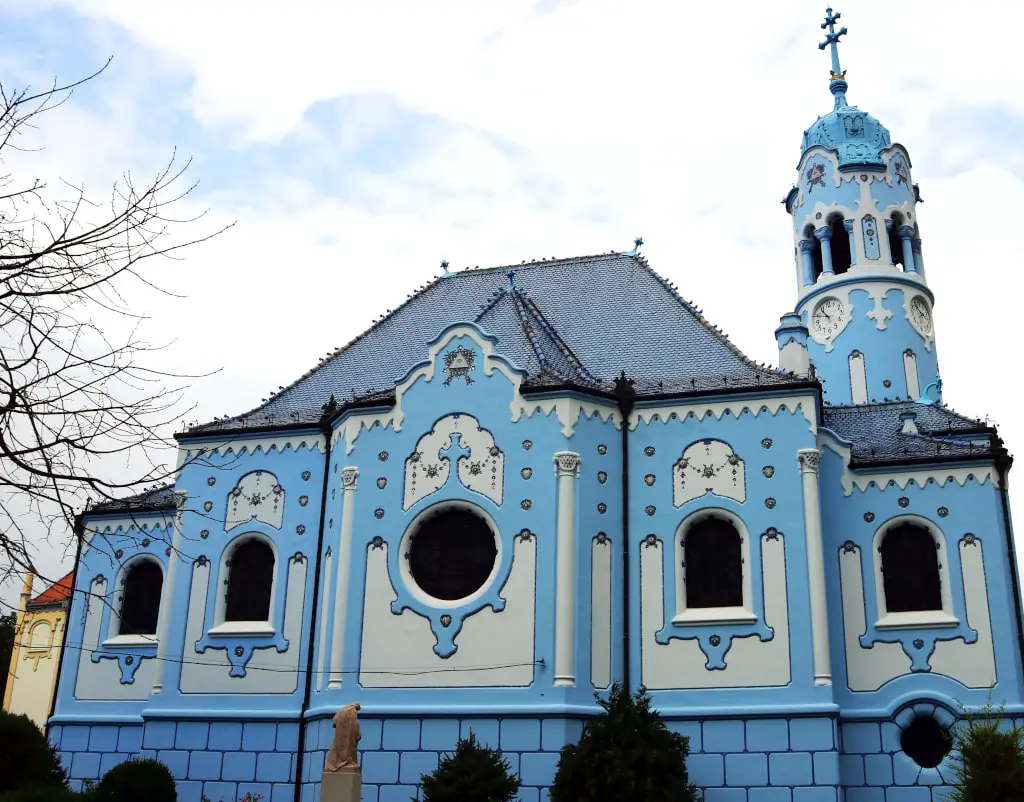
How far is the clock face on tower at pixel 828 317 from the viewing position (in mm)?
30438

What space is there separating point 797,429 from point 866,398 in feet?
30.6

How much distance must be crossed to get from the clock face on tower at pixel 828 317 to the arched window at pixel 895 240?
7.72 ft

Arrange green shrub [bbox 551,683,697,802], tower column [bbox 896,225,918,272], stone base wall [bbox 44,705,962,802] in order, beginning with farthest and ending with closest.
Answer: tower column [bbox 896,225,918,272]
stone base wall [bbox 44,705,962,802]
green shrub [bbox 551,683,697,802]

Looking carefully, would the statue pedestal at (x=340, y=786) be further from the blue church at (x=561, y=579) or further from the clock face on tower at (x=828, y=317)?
the clock face on tower at (x=828, y=317)

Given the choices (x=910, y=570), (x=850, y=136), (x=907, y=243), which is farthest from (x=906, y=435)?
(x=850, y=136)

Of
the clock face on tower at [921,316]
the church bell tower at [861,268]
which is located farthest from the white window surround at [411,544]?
the clock face on tower at [921,316]

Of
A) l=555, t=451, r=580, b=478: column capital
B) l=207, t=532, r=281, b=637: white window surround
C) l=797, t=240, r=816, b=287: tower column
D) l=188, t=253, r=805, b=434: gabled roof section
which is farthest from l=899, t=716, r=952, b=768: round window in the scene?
l=797, t=240, r=816, b=287: tower column

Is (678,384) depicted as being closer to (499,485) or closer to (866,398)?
(499,485)

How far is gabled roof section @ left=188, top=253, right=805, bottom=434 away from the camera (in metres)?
22.9

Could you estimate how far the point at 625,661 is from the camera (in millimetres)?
20375

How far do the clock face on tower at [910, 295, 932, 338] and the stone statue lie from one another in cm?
2005

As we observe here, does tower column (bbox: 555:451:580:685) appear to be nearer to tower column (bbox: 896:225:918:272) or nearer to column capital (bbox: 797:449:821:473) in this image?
column capital (bbox: 797:449:821:473)

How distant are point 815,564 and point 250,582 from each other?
38.4 feet

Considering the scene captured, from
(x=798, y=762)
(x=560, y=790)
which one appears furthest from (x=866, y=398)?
(x=560, y=790)
